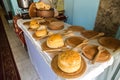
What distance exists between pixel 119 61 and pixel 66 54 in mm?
395

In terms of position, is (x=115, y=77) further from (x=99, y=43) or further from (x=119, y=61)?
(x=99, y=43)

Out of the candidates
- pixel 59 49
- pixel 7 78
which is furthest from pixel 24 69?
pixel 59 49

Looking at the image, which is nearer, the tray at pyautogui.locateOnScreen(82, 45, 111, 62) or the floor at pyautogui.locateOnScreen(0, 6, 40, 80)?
the tray at pyautogui.locateOnScreen(82, 45, 111, 62)

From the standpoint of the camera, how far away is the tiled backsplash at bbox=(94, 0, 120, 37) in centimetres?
95

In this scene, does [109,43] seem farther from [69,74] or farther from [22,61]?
[22,61]

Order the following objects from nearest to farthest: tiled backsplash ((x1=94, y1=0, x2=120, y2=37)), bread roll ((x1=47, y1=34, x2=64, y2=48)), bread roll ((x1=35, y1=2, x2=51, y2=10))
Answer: bread roll ((x1=47, y1=34, x2=64, y2=48))
tiled backsplash ((x1=94, y1=0, x2=120, y2=37))
bread roll ((x1=35, y1=2, x2=51, y2=10))

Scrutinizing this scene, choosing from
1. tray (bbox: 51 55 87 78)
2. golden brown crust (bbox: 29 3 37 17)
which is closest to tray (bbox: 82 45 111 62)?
tray (bbox: 51 55 87 78)

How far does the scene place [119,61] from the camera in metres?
0.70

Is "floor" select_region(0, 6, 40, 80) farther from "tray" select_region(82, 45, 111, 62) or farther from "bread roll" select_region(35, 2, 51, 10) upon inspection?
"tray" select_region(82, 45, 111, 62)

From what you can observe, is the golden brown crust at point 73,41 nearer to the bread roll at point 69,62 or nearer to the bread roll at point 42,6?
the bread roll at point 69,62

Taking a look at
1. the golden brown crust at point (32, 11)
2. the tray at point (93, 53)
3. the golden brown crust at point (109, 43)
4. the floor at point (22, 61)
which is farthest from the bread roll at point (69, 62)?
the golden brown crust at point (32, 11)

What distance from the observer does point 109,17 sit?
103cm

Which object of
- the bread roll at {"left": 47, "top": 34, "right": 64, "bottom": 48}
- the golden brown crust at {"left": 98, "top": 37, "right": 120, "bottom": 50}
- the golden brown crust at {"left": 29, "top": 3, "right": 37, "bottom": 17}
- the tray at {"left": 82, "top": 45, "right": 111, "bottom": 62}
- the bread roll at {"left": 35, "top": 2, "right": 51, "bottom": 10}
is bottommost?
the tray at {"left": 82, "top": 45, "right": 111, "bottom": 62}

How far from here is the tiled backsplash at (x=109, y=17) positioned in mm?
954
